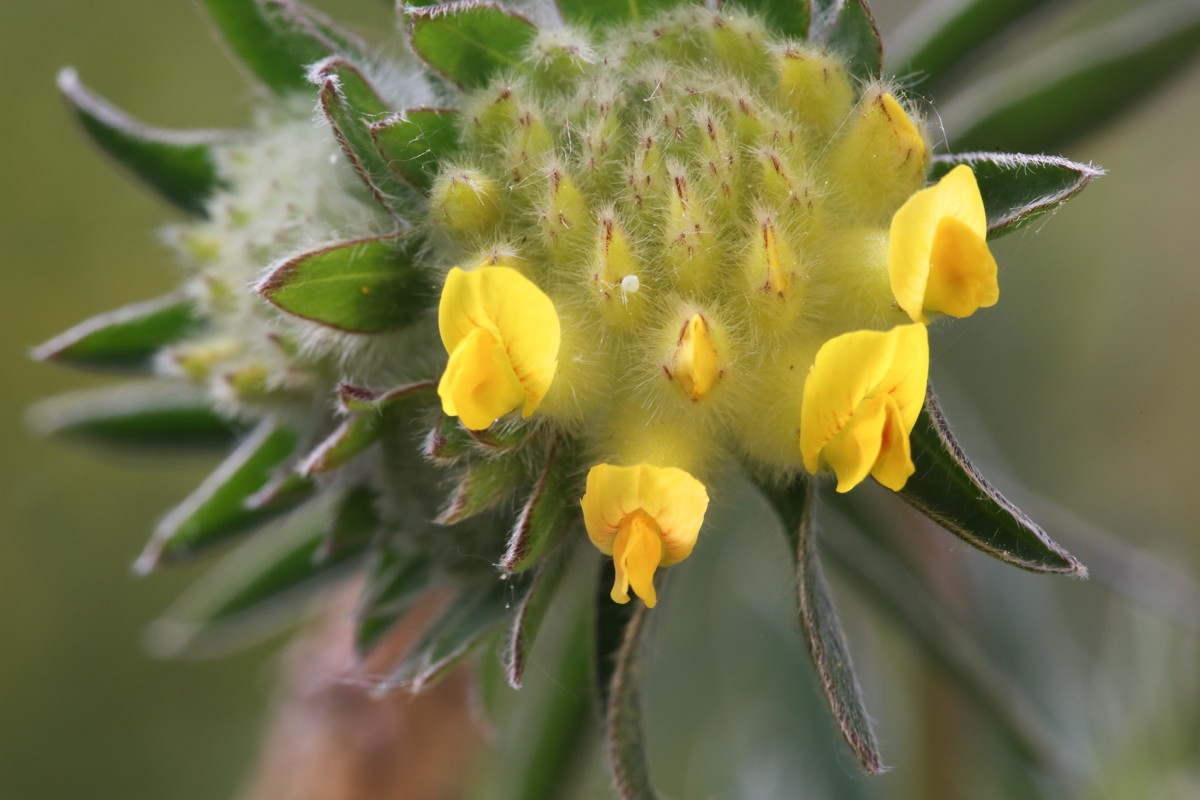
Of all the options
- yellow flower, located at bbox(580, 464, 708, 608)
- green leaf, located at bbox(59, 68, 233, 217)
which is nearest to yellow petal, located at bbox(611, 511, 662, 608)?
yellow flower, located at bbox(580, 464, 708, 608)

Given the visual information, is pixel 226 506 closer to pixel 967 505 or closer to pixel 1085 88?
pixel 967 505

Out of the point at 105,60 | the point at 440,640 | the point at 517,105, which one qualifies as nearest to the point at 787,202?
the point at 517,105

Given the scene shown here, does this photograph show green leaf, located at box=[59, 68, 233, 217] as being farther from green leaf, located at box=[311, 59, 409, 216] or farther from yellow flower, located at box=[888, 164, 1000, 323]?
yellow flower, located at box=[888, 164, 1000, 323]

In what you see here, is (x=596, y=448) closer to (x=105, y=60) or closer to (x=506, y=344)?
(x=506, y=344)

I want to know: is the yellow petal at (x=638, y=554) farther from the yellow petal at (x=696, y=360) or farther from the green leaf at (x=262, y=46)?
the green leaf at (x=262, y=46)

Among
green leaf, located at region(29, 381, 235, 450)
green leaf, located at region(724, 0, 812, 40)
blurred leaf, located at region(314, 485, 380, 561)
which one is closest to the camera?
green leaf, located at region(724, 0, 812, 40)

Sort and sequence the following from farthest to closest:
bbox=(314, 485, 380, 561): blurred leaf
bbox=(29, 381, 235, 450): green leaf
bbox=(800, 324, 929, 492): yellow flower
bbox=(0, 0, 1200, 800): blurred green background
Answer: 1. bbox=(0, 0, 1200, 800): blurred green background
2. bbox=(29, 381, 235, 450): green leaf
3. bbox=(314, 485, 380, 561): blurred leaf
4. bbox=(800, 324, 929, 492): yellow flower
